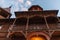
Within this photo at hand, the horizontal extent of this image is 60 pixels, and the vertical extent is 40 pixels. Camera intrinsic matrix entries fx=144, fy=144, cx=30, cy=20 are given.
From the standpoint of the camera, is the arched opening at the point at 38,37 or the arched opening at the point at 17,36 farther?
the arched opening at the point at 17,36

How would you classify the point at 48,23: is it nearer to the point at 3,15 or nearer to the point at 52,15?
the point at 52,15

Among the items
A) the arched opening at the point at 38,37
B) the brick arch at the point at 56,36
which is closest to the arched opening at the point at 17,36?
the arched opening at the point at 38,37

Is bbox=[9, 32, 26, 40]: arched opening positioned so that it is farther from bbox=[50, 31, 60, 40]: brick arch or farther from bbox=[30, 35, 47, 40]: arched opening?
bbox=[50, 31, 60, 40]: brick arch

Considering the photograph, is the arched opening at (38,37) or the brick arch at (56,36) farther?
the brick arch at (56,36)

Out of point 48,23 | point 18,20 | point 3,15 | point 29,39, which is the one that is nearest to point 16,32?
point 29,39

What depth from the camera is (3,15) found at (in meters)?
27.7

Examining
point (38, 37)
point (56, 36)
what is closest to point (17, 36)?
point (38, 37)

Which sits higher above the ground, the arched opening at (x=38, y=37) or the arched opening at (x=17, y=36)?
the arched opening at (x=17, y=36)

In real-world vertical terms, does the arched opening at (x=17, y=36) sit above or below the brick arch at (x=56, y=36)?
above

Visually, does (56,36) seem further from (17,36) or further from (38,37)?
(17,36)

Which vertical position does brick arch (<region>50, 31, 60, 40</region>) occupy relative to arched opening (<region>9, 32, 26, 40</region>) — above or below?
below

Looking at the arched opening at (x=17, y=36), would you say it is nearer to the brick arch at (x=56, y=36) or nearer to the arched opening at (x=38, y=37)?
the arched opening at (x=38, y=37)

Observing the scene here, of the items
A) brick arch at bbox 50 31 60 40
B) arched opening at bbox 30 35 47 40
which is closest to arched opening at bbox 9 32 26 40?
arched opening at bbox 30 35 47 40

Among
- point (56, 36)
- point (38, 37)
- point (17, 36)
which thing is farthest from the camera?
point (17, 36)
